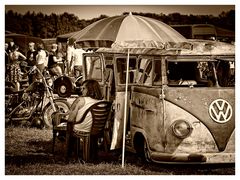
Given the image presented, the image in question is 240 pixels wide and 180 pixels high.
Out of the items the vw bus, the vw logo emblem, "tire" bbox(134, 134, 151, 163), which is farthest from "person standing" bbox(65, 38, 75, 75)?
the vw logo emblem

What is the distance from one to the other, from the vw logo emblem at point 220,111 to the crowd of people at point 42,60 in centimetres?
137

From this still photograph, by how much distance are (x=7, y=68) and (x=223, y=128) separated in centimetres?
212

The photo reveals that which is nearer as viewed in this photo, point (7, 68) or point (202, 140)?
point (202, 140)

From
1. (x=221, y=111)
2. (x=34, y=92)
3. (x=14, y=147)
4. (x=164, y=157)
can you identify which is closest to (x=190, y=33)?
(x=221, y=111)

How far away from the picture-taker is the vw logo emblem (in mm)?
4723

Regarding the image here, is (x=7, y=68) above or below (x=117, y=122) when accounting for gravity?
above

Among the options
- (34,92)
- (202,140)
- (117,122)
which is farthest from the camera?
(34,92)

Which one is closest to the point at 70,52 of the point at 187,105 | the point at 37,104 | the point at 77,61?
the point at 77,61

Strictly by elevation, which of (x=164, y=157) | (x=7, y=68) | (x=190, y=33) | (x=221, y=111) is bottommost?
(x=164, y=157)

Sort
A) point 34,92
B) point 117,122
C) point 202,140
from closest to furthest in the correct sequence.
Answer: point 202,140 → point 117,122 → point 34,92

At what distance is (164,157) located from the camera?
472 centimetres

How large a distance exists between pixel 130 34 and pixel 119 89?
62 centimetres

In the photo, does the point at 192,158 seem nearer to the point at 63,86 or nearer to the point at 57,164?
the point at 57,164

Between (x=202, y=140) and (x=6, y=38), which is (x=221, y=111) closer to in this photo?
(x=202, y=140)
